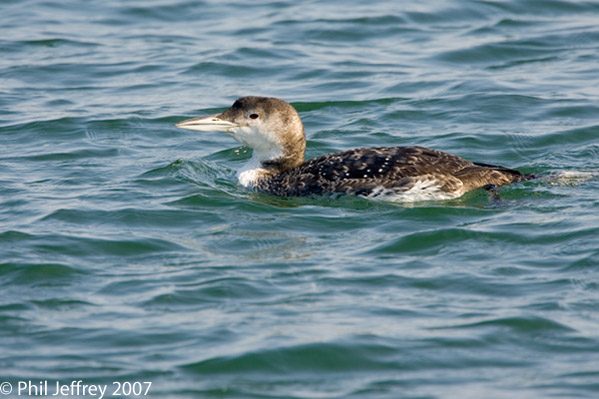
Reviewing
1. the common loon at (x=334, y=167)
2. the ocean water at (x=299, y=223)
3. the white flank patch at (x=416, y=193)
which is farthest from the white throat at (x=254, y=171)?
the white flank patch at (x=416, y=193)

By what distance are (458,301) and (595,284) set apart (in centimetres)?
96

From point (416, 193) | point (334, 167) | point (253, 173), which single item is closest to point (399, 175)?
point (416, 193)

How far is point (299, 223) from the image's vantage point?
8469mm

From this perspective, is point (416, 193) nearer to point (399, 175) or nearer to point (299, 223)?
point (399, 175)

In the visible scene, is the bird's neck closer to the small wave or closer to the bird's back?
the bird's back

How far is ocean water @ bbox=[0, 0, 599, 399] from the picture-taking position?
608 centimetres

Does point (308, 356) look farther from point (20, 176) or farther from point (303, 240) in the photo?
point (20, 176)

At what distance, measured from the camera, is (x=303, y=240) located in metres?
8.05

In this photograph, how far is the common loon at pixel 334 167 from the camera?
8695 mm

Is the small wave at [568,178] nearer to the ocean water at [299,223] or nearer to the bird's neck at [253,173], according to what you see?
the ocean water at [299,223]

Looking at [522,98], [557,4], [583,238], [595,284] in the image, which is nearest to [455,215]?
[583,238]

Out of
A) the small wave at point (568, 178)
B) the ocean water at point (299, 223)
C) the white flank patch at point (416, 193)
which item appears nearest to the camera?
the ocean water at point (299, 223)

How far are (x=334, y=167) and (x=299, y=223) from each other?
713mm

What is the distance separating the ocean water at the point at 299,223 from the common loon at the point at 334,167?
0.15 meters
